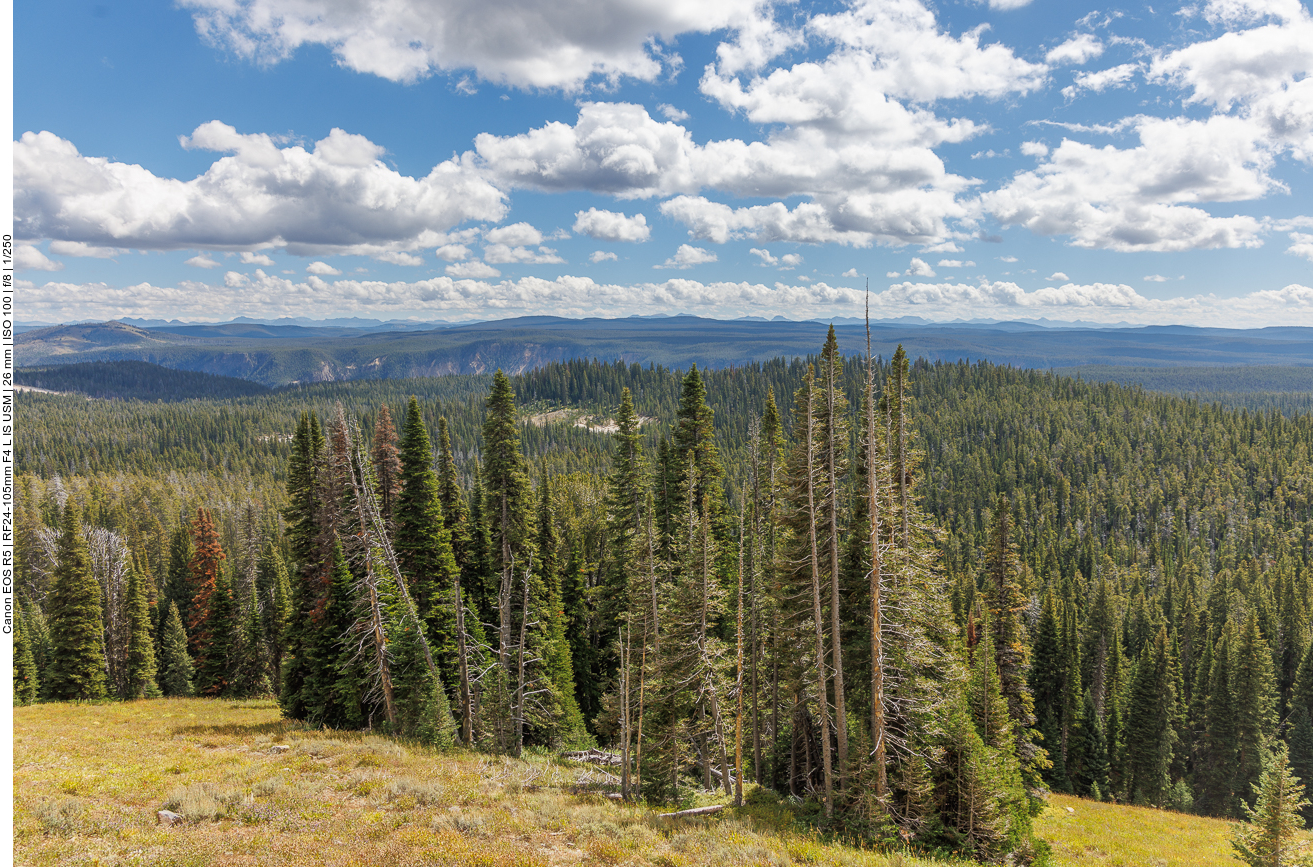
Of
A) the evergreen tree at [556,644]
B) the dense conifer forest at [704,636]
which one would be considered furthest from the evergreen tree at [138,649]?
the evergreen tree at [556,644]

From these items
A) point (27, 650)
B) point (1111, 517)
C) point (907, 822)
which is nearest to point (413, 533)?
point (907, 822)

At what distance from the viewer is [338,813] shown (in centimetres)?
1645

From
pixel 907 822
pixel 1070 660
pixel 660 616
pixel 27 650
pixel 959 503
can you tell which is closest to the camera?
Result: pixel 907 822

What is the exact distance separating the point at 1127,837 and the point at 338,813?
135 ft

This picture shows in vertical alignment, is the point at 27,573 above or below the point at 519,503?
below

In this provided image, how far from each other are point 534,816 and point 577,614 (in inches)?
958

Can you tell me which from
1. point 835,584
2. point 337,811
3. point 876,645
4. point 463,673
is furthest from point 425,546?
point 876,645

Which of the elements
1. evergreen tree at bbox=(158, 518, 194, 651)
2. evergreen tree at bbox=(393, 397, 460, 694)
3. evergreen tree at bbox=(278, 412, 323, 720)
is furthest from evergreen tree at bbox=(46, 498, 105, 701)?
evergreen tree at bbox=(393, 397, 460, 694)

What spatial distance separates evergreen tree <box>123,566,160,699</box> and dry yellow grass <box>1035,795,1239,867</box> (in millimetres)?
64999

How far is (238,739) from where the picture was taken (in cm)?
2717

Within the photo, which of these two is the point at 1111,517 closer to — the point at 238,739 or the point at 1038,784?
the point at 1038,784

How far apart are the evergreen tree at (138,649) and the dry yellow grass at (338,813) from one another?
3014 centimetres

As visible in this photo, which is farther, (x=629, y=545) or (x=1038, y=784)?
(x=1038, y=784)

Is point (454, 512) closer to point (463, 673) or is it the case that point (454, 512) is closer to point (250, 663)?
point (463, 673)
